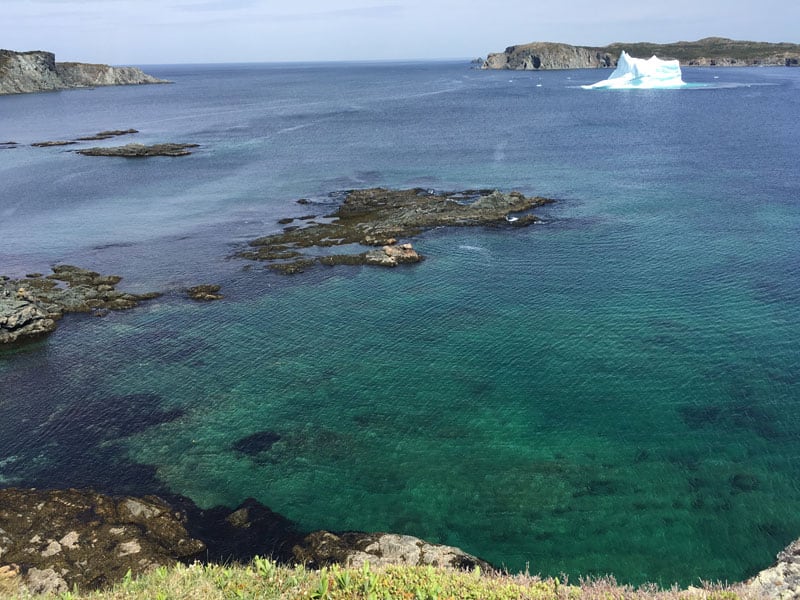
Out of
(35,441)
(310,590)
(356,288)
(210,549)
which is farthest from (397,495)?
(356,288)

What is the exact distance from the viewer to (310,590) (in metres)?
19.0

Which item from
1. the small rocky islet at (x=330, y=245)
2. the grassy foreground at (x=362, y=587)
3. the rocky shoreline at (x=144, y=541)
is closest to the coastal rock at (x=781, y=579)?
the grassy foreground at (x=362, y=587)

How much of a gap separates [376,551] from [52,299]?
1891 inches

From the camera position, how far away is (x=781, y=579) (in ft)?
88.2

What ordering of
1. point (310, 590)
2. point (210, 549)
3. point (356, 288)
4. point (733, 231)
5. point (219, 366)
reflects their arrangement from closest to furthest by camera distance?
point (310, 590), point (210, 549), point (219, 366), point (356, 288), point (733, 231)

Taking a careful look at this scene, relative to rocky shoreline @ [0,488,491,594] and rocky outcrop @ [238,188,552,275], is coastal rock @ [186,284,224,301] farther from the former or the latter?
rocky shoreline @ [0,488,491,594]

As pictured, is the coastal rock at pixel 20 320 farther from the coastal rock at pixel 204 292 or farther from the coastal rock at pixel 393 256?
the coastal rock at pixel 393 256

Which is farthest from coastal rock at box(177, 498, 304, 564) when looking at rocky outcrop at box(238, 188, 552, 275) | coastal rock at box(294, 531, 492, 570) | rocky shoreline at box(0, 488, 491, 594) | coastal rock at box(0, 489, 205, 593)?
rocky outcrop at box(238, 188, 552, 275)

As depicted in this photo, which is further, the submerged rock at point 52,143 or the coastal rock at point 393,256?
the submerged rock at point 52,143

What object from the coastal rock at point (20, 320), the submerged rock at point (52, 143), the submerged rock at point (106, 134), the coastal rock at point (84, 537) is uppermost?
the submerged rock at point (106, 134)

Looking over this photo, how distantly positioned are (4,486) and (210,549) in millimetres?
14784

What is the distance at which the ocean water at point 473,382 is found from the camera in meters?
33.2

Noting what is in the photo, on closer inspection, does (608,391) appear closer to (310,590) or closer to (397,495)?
(397,495)

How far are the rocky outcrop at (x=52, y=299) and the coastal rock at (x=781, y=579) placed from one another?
56031 mm
